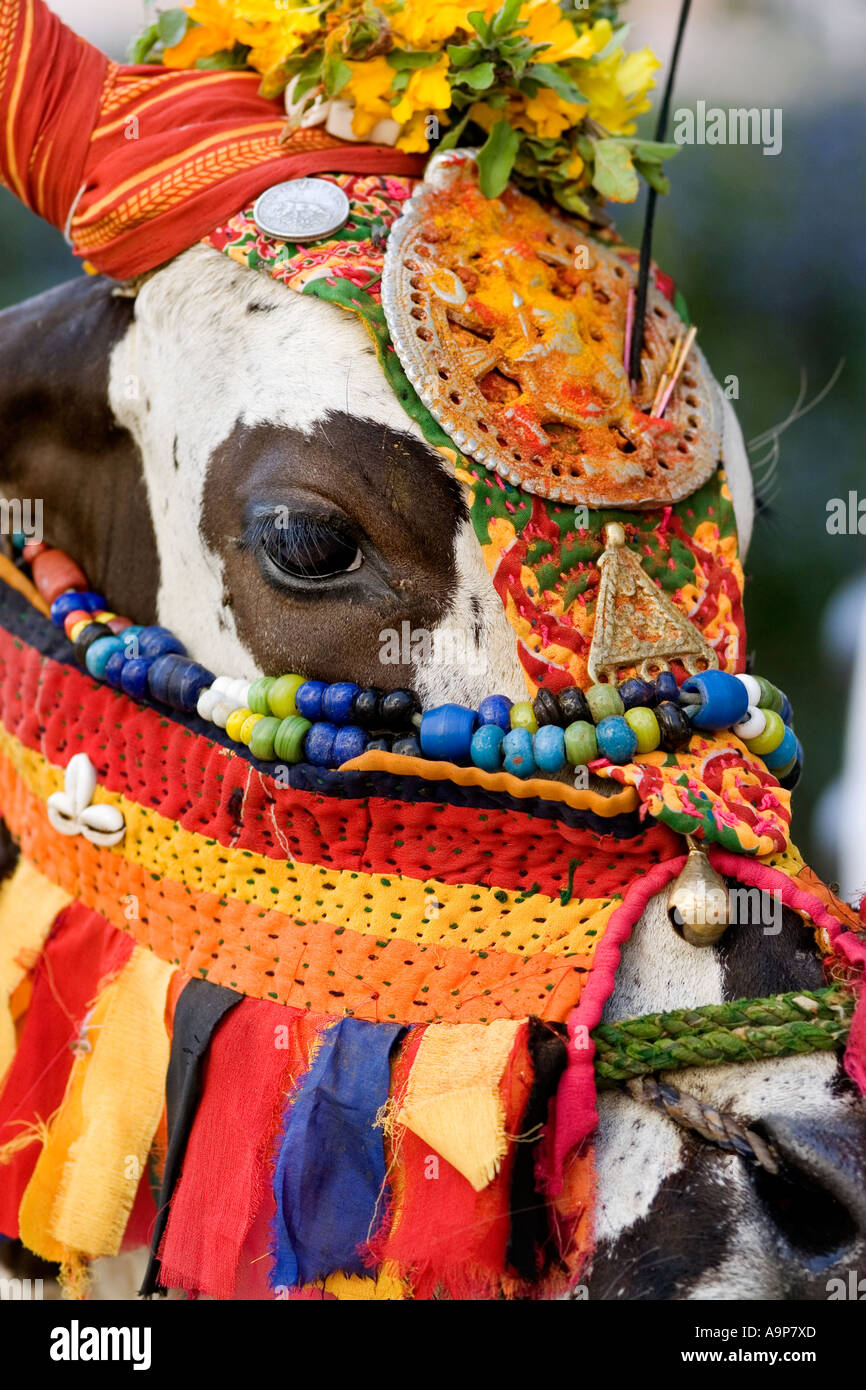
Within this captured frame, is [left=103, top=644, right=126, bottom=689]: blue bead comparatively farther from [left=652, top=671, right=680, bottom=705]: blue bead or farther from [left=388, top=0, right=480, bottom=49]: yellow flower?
[left=388, top=0, right=480, bottom=49]: yellow flower

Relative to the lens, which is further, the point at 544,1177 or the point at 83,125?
the point at 83,125

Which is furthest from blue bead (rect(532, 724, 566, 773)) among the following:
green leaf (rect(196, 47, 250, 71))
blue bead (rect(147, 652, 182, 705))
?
green leaf (rect(196, 47, 250, 71))

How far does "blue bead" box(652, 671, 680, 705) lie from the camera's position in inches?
83.7

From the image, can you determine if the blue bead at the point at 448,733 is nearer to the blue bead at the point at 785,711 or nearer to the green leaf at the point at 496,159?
the blue bead at the point at 785,711

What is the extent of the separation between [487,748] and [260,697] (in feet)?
1.40

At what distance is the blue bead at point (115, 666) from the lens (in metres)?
2.44

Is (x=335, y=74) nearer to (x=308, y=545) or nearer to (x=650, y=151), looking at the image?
(x=650, y=151)

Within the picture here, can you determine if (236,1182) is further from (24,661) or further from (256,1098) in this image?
(24,661)

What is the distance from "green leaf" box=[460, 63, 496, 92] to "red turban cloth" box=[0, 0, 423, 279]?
7.1 inches

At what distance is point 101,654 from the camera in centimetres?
247

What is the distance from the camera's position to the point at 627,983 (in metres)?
2.02

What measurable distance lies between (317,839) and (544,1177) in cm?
65
